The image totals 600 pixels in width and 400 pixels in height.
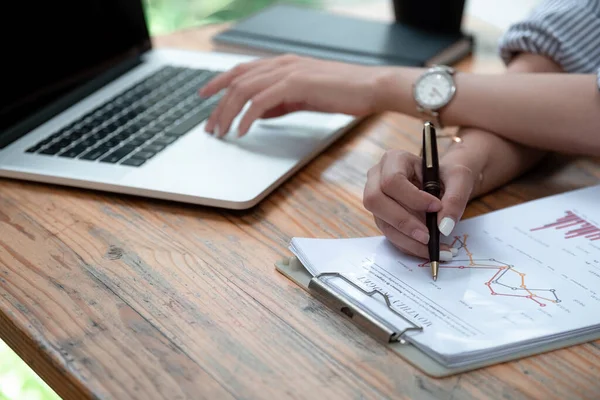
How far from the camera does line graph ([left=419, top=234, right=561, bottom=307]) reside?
62 centimetres

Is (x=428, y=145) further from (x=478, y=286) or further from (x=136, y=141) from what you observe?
(x=136, y=141)

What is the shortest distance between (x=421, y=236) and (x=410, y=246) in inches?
0.7

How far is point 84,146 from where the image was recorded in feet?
2.96

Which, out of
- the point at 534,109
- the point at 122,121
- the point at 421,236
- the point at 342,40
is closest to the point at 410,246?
A: the point at 421,236

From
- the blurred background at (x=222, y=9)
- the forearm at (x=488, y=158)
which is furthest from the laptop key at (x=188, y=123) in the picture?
the blurred background at (x=222, y=9)

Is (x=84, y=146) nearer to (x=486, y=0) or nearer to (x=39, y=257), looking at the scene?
(x=39, y=257)

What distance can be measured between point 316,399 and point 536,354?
187mm

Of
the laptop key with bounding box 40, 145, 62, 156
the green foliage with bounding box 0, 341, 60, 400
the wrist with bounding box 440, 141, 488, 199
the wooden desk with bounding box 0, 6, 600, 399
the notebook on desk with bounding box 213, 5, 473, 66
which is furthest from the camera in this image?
the green foliage with bounding box 0, 341, 60, 400

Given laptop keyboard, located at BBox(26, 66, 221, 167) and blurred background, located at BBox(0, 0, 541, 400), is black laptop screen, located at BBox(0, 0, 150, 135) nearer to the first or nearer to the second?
laptop keyboard, located at BBox(26, 66, 221, 167)

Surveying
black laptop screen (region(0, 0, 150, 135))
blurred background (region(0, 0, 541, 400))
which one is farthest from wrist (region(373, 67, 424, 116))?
blurred background (region(0, 0, 541, 400))

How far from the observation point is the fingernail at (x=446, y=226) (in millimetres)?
674

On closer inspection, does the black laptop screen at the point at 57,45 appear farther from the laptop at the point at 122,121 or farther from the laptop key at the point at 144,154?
the laptop key at the point at 144,154

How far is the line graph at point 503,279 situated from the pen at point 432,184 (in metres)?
0.02

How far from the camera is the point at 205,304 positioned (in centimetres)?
65
